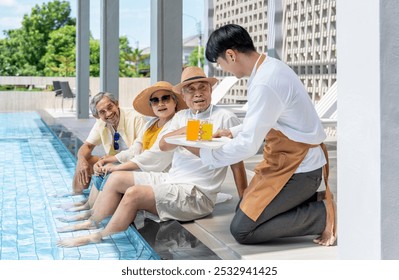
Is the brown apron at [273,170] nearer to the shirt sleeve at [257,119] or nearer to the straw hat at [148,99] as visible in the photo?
the shirt sleeve at [257,119]

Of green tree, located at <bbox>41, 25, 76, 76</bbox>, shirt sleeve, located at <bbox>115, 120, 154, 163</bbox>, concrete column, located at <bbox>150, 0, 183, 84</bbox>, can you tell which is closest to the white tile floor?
shirt sleeve, located at <bbox>115, 120, 154, 163</bbox>

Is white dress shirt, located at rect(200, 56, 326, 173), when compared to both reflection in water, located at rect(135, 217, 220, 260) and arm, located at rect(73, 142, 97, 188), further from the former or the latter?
arm, located at rect(73, 142, 97, 188)

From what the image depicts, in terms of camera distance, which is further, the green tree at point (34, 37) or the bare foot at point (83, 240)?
the green tree at point (34, 37)

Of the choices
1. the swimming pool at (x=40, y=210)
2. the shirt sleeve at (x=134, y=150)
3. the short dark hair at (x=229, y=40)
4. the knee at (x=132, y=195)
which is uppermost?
the short dark hair at (x=229, y=40)

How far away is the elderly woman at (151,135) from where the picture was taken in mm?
3959

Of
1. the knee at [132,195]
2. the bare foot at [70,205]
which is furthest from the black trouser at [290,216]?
the bare foot at [70,205]

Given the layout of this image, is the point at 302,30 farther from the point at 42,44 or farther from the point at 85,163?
the point at 42,44

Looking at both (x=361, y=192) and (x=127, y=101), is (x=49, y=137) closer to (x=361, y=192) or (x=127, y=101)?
(x=127, y=101)

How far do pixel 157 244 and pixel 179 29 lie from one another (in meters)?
4.08

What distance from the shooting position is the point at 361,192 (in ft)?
7.75

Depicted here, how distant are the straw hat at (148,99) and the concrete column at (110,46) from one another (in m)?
7.02

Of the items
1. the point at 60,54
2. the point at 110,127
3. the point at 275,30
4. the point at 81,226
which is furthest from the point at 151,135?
the point at 60,54

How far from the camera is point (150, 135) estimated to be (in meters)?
4.17
